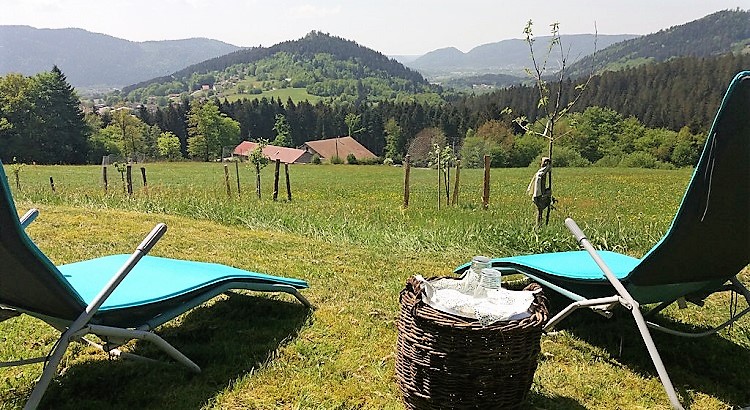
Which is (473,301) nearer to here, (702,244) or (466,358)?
(466,358)

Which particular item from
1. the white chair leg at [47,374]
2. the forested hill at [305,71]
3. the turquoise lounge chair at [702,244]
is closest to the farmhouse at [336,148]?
the forested hill at [305,71]

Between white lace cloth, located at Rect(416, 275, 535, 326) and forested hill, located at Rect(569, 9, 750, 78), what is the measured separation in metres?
128

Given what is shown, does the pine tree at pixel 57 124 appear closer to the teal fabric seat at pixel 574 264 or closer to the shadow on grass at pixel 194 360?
the shadow on grass at pixel 194 360

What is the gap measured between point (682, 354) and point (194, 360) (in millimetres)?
2737

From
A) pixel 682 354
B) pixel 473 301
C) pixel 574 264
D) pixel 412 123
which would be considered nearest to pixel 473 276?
pixel 473 301

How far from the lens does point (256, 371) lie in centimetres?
269

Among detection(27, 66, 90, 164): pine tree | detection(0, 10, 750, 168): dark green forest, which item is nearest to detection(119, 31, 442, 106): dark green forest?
detection(0, 10, 750, 168): dark green forest

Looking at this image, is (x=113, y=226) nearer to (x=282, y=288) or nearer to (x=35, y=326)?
(x=35, y=326)

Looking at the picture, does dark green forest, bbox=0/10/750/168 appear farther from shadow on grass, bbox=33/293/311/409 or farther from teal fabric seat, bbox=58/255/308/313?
teal fabric seat, bbox=58/255/308/313

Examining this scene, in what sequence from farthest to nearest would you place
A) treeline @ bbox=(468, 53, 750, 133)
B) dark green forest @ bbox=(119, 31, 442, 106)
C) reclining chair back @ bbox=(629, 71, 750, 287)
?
dark green forest @ bbox=(119, 31, 442, 106) < treeline @ bbox=(468, 53, 750, 133) < reclining chair back @ bbox=(629, 71, 750, 287)

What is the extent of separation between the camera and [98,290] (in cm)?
256

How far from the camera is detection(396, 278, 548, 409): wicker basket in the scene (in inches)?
78.9

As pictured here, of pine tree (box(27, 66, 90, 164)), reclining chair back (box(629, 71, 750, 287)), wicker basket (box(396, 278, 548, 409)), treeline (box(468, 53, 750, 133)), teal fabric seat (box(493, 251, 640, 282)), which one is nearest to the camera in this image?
wicker basket (box(396, 278, 548, 409))

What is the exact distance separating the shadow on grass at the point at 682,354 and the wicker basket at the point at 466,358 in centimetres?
103
